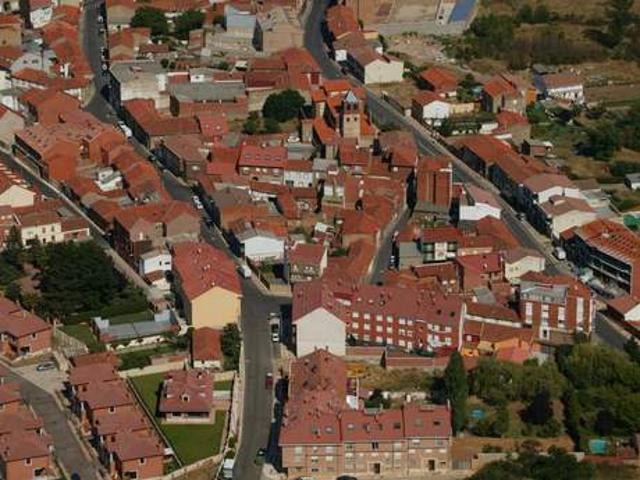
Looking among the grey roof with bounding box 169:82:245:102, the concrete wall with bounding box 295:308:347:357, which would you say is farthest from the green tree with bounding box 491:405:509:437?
the grey roof with bounding box 169:82:245:102

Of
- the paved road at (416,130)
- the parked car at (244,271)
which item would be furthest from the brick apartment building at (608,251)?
the parked car at (244,271)

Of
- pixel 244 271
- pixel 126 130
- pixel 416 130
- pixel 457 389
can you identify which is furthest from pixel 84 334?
pixel 416 130

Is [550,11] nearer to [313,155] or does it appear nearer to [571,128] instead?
[571,128]

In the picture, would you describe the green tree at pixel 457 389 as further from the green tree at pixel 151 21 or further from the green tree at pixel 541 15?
the green tree at pixel 541 15

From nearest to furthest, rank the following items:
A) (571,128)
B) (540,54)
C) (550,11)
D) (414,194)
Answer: (414,194)
(571,128)
(540,54)
(550,11)

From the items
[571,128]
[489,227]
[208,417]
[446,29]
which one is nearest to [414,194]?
[489,227]

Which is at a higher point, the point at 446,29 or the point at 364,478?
the point at 446,29
